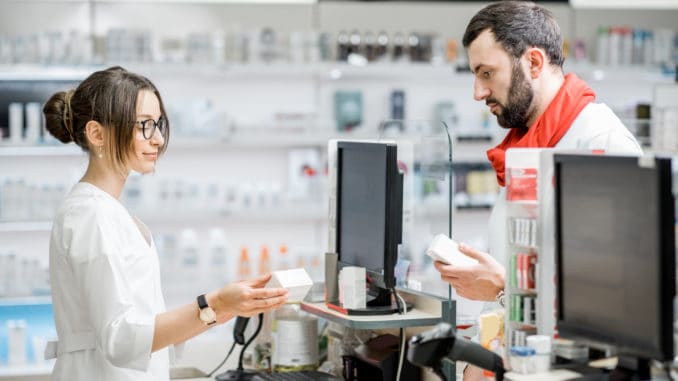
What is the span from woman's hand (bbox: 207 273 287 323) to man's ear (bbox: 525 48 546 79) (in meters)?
0.94

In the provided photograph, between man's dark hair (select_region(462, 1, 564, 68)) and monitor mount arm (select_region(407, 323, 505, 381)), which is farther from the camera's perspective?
man's dark hair (select_region(462, 1, 564, 68))

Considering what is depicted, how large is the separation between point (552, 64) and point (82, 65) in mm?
3437

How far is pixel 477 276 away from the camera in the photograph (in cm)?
204

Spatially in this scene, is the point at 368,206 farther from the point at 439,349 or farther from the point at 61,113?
the point at 439,349

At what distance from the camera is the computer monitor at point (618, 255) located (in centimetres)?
145

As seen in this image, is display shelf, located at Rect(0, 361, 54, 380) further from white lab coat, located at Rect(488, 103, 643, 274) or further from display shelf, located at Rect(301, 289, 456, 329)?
white lab coat, located at Rect(488, 103, 643, 274)

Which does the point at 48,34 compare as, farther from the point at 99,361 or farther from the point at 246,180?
the point at 99,361

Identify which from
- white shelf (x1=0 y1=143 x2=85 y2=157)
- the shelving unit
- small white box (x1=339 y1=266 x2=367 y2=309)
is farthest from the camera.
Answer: white shelf (x1=0 y1=143 x2=85 y2=157)

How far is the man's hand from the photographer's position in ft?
6.62

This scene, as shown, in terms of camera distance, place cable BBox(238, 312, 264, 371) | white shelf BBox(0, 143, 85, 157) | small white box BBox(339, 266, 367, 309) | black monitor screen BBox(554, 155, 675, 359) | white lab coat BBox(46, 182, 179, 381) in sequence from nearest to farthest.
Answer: black monitor screen BBox(554, 155, 675, 359), white lab coat BBox(46, 182, 179, 381), small white box BBox(339, 266, 367, 309), cable BBox(238, 312, 264, 371), white shelf BBox(0, 143, 85, 157)

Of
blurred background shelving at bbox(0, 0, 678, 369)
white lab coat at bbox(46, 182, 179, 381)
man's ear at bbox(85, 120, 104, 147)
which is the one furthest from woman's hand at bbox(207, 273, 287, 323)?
blurred background shelving at bbox(0, 0, 678, 369)

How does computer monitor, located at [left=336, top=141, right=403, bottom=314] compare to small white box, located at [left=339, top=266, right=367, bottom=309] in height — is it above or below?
above

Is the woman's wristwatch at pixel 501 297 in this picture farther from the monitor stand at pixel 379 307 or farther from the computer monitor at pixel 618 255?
the monitor stand at pixel 379 307

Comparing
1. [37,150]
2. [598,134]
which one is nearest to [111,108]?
[598,134]
